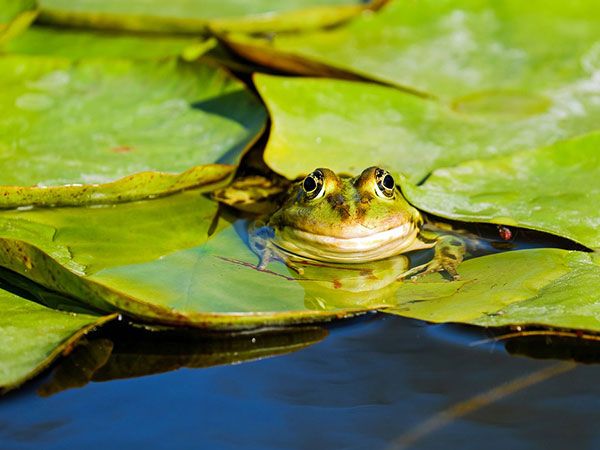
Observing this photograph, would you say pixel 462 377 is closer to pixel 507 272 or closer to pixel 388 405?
pixel 388 405

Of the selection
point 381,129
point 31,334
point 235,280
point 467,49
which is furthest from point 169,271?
point 467,49

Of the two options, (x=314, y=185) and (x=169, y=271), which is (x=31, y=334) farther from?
(x=314, y=185)

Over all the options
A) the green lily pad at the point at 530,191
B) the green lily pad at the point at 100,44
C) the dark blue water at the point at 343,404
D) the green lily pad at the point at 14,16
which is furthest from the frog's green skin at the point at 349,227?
the green lily pad at the point at 14,16

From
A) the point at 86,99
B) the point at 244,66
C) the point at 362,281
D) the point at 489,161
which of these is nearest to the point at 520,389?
the point at 362,281

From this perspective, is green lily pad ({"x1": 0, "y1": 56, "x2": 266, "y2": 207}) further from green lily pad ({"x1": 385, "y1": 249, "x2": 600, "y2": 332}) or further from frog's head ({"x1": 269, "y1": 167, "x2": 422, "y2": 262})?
green lily pad ({"x1": 385, "y1": 249, "x2": 600, "y2": 332})

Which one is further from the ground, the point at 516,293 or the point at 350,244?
the point at 516,293

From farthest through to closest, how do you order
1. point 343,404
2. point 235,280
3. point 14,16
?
point 14,16, point 235,280, point 343,404
